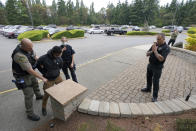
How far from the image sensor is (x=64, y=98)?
226 cm

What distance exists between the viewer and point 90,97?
135 inches

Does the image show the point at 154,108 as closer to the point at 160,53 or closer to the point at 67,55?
the point at 160,53

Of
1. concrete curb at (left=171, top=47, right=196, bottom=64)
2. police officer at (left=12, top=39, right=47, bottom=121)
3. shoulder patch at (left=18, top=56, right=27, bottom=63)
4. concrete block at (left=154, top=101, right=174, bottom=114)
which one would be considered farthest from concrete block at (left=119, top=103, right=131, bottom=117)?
concrete curb at (left=171, top=47, right=196, bottom=64)

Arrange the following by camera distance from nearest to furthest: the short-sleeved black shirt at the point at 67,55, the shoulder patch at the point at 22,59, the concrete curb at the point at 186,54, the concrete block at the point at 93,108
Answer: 1. the shoulder patch at the point at 22,59
2. the concrete block at the point at 93,108
3. the short-sleeved black shirt at the point at 67,55
4. the concrete curb at the point at 186,54

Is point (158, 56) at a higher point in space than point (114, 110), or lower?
higher

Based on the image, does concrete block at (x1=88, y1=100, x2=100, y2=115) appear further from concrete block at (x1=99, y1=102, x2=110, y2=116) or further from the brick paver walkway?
the brick paver walkway

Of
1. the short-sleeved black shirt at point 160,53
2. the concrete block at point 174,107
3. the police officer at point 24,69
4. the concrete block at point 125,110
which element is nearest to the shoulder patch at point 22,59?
the police officer at point 24,69

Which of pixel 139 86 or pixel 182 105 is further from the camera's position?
pixel 139 86

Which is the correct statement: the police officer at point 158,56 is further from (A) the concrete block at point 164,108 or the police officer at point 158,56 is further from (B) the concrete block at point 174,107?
(B) the concrete block at point 174,107

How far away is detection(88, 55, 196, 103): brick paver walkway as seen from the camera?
3.39 metres

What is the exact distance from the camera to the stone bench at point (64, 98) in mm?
2260

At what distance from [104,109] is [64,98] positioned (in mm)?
1063

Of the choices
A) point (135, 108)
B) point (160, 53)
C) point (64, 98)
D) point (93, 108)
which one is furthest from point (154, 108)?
point (64, 98)

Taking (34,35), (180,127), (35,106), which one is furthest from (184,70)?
(34,35)
